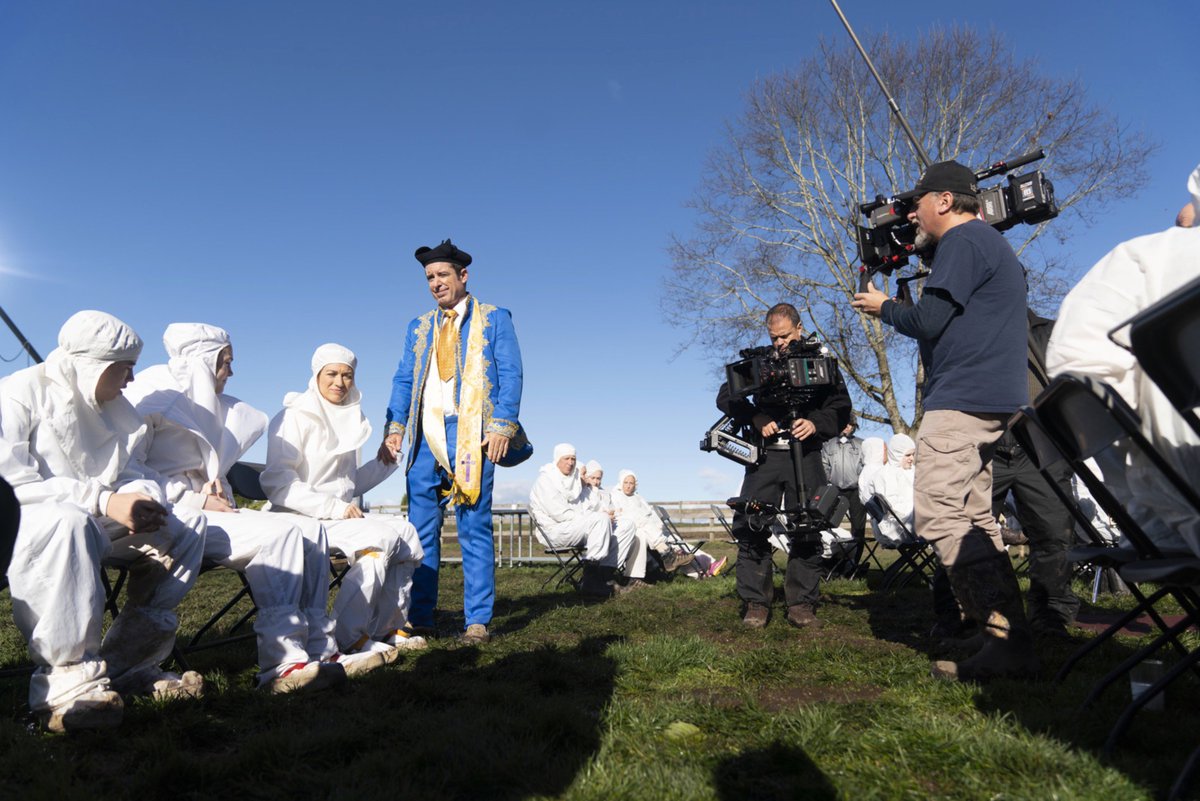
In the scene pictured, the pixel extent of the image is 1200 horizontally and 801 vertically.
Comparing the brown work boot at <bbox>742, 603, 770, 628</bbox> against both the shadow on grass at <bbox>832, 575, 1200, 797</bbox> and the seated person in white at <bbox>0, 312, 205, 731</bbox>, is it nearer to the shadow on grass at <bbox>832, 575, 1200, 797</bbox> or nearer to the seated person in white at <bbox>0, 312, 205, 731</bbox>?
the shadow on grass at <bbox>832, 575, 1200, 797</bbox>

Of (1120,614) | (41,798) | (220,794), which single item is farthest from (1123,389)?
(1120,614)

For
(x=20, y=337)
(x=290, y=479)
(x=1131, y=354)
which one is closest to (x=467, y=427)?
(x=290, y=479)

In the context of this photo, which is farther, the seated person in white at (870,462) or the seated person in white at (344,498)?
the seated person in white at (870,462)

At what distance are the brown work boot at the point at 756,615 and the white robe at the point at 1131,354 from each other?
118 inches

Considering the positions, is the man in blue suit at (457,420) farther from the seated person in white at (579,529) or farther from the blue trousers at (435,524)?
the seated person in white at (579,529)

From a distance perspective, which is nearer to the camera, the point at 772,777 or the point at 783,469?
the point at 772,777

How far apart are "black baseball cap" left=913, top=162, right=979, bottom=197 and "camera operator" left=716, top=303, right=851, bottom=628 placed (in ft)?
5.40

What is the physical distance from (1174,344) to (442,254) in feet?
14.7

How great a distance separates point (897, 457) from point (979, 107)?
1238 centimetres

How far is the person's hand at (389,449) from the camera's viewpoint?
17.4 feet

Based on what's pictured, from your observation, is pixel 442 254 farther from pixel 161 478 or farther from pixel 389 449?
pixel 161 478

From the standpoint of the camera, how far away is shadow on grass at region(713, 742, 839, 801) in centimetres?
217

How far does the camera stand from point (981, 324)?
11.8 feet

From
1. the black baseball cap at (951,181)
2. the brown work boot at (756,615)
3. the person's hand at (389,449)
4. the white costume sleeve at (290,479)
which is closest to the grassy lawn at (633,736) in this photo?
the white costume sleeve at (290,479)
